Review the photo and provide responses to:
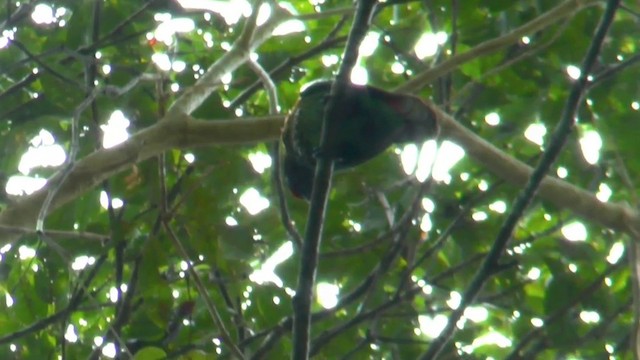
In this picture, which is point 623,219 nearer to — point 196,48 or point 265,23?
point 265,23

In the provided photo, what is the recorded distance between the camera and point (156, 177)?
305cm

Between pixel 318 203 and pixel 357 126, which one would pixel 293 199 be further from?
pixel 318 203

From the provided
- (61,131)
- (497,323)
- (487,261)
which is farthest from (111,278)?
(487,261)

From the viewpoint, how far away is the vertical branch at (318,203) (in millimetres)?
1953

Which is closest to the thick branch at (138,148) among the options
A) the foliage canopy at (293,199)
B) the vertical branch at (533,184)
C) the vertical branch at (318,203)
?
the foliage canopy at (293,199)

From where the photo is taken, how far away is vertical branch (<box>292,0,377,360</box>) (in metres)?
1.95

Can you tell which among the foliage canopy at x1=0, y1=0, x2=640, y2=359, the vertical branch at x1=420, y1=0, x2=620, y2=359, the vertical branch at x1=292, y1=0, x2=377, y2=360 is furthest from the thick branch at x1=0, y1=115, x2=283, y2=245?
the vertical branch at x1=420, y1=0, x2=620, y2=359

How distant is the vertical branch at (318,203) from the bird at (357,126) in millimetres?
315

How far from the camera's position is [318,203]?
2.01 m

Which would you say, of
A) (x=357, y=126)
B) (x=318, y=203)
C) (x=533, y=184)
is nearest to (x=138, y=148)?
(x=357, y=126)

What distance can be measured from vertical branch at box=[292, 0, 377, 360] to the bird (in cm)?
31

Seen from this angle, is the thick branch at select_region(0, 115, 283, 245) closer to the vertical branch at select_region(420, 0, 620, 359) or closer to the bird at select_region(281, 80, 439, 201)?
the bird at select_region(281, 80, 439, 201)

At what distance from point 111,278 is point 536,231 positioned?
145cm

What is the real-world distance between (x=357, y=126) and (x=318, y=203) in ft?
1.75
